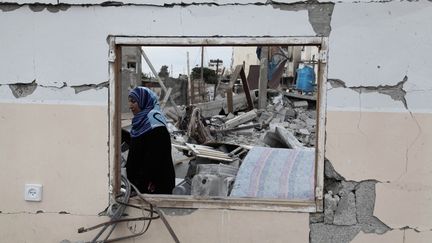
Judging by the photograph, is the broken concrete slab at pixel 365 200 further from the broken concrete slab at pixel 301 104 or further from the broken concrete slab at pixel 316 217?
the broken concrete slab at pixel 301 104

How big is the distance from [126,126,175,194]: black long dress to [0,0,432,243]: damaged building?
0.74 m

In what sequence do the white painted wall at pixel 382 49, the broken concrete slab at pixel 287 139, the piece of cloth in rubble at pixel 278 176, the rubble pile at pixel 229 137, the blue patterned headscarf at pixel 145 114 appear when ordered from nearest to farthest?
the white painted wall at pixel 382 49 < the piece of cloth in rubble at pixel 278 176 < the blue patterned headscarf at pixel 145 114 < the rubble pile at pixel 229 137 < the broken concrete slab at pixel 287 139

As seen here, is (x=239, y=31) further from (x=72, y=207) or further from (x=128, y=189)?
(x=72, y=207)

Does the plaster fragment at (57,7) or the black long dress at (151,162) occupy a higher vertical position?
the plaster fragment at (57,7)

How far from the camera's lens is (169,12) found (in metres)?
3.55

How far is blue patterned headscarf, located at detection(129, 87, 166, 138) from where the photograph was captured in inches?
190

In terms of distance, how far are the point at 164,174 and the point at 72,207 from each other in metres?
1.19

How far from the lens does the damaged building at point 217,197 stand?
134 inches

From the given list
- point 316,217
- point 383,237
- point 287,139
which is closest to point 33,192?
point 316,217

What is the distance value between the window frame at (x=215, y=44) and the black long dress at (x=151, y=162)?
3.06 ft

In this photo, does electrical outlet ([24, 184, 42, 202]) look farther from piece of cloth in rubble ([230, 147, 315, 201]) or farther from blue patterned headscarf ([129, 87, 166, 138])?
piece of cloth in rubble ([230, 147, 315, 201])

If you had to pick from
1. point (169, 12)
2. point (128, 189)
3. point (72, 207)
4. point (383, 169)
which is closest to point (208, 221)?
point (128, 189)

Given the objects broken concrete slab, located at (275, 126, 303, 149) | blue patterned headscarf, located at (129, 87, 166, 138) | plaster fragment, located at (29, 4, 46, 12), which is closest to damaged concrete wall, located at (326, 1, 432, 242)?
blue patterned headscarf, located at (129, 87, 166, 138)

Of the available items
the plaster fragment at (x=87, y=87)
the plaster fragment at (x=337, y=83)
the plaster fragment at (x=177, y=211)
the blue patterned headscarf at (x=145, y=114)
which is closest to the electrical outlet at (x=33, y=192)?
the plaster fragment at (x=87, y=87)
